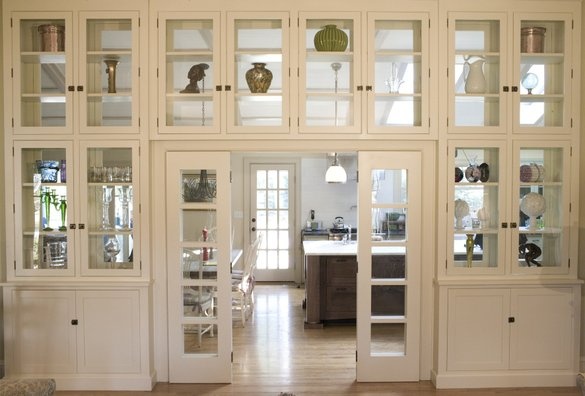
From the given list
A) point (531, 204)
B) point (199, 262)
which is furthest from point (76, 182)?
point (531, 204)

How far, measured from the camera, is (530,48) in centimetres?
363

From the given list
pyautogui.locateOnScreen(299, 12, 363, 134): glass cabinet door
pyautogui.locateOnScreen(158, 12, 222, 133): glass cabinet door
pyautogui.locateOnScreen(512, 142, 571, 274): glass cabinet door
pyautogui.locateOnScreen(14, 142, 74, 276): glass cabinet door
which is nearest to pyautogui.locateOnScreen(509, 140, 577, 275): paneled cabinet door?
pyautogui.locateOnScreen(512, 142, 571, 274): glass cabinet door

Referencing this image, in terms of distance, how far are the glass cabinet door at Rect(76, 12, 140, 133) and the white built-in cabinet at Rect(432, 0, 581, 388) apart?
242 cm

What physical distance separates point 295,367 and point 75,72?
3.04 metres

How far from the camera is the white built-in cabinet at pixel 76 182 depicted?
3525 mm

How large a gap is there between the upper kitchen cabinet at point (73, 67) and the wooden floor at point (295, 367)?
6.99 feet

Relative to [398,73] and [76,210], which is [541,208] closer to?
[398,73]

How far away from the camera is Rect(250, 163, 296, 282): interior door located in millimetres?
7910

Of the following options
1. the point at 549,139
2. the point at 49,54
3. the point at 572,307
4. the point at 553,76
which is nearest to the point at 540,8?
the point at 553,76

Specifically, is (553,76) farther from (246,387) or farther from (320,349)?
(246,387)

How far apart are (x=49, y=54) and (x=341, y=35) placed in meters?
2.28

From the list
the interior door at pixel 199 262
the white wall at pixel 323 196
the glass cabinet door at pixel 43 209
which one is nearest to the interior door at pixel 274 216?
the white wall at pixel 323 196

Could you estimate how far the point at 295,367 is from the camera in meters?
4.05

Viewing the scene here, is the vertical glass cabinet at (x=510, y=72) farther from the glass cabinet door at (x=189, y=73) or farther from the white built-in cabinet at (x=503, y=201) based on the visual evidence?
the glass cabinet door at (x=189, y=73)
